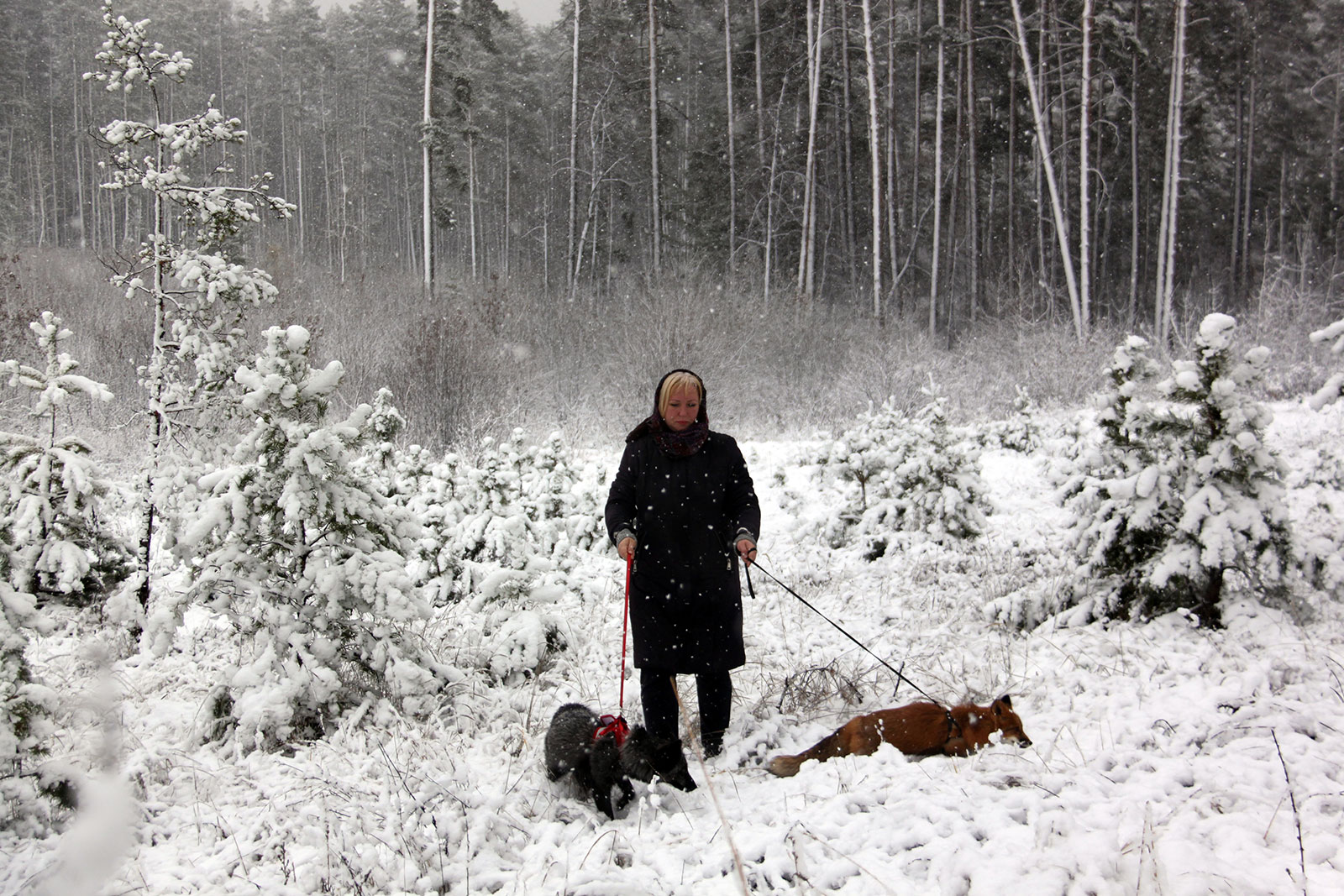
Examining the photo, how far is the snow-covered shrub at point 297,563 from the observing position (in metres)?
3.51

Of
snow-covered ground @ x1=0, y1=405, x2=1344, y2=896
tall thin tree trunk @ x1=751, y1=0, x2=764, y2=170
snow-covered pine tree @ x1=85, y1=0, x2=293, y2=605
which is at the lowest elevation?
snow-covered ground @ x1=0, y1=405, x2=1344, y2=896

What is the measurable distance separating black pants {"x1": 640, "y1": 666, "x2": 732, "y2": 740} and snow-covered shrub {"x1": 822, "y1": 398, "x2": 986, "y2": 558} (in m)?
3.64

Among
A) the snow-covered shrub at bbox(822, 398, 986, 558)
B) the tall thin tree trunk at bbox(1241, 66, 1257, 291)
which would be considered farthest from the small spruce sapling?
the tall thin tree trunk at bbox(1241, 66, 1257, 291)

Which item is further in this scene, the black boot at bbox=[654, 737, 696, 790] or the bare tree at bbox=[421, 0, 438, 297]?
the bare tree at bbox=[421, 0, 438, 297]

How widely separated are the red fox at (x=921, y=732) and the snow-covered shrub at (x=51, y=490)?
372cm

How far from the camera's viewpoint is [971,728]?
10.1 feet

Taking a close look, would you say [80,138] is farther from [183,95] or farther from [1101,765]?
[1101,765]

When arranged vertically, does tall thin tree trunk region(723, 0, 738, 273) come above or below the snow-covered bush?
above

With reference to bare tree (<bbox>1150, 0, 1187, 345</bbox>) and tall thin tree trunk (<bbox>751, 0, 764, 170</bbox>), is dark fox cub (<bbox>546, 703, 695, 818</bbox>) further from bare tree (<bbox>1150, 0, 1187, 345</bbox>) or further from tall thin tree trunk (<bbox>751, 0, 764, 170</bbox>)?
tall thin tree trunk (<bbox>751, 0, 764, 170</bbox>)

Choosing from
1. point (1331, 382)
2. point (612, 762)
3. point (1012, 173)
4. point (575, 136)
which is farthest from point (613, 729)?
point (1012, 173)

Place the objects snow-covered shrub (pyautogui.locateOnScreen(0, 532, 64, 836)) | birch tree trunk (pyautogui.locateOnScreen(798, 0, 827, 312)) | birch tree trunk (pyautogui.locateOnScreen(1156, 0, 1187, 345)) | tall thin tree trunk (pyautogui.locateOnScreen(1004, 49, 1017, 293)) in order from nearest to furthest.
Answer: snow-covered shrub (pyautogui.locateOnScreen(0, 532, 64, 836)) → birch tree trunk (pyautogui.locateOnScreen(1156, 0, 1187, 345)) → birch tree trunk (pyautogui.locateOnScreen(798, 0, 827, 312)) → tall thin tree trunk (pyautogui.locateOnScreen(1004, 49, 1017, 293))

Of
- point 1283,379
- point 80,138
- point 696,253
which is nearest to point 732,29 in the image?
point 696,253

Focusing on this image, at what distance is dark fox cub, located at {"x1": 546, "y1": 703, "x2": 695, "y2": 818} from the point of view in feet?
9.55

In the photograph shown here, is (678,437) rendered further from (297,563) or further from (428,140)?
(428,140)
